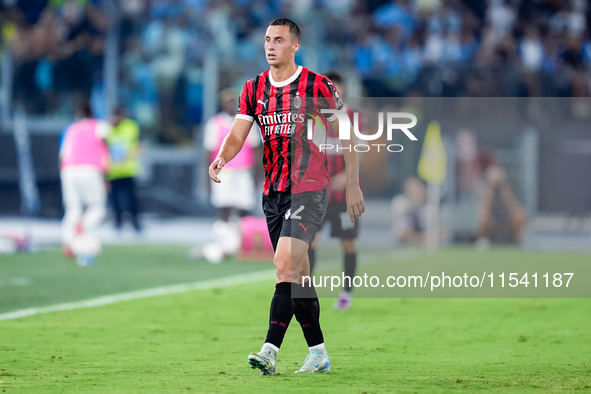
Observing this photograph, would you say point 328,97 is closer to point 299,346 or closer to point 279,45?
point 279,45

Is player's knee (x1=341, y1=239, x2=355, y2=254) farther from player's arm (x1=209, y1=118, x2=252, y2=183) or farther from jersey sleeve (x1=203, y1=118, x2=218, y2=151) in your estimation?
Answer: jersey sleeve (x1=203, y1=118, x2=218, y2=151)

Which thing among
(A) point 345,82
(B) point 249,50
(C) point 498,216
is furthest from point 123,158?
(C) point 498,216

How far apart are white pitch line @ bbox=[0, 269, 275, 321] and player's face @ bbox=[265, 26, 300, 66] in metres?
3.80

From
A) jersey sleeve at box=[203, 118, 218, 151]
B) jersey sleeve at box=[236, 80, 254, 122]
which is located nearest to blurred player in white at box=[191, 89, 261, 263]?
jersey sleeve at box=[203, 118, 218, 151]

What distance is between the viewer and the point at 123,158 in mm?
17906

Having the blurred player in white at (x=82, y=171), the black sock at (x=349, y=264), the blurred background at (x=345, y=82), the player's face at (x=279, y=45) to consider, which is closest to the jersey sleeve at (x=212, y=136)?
the blurred player in white at (x=82, y=171)

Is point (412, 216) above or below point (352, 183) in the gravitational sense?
below

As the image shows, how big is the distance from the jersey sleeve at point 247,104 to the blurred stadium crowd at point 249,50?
46.6ft

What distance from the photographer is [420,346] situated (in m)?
6.86

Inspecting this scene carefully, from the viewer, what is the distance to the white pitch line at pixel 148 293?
859 centimetres

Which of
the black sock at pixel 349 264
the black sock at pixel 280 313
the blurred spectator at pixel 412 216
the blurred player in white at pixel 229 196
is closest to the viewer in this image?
the black sock at pixel 280 313

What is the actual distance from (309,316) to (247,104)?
1.24 metres

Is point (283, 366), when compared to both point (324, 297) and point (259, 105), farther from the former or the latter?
point (324, 297)

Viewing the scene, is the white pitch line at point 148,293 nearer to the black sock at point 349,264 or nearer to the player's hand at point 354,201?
the black sock at point 349,264
